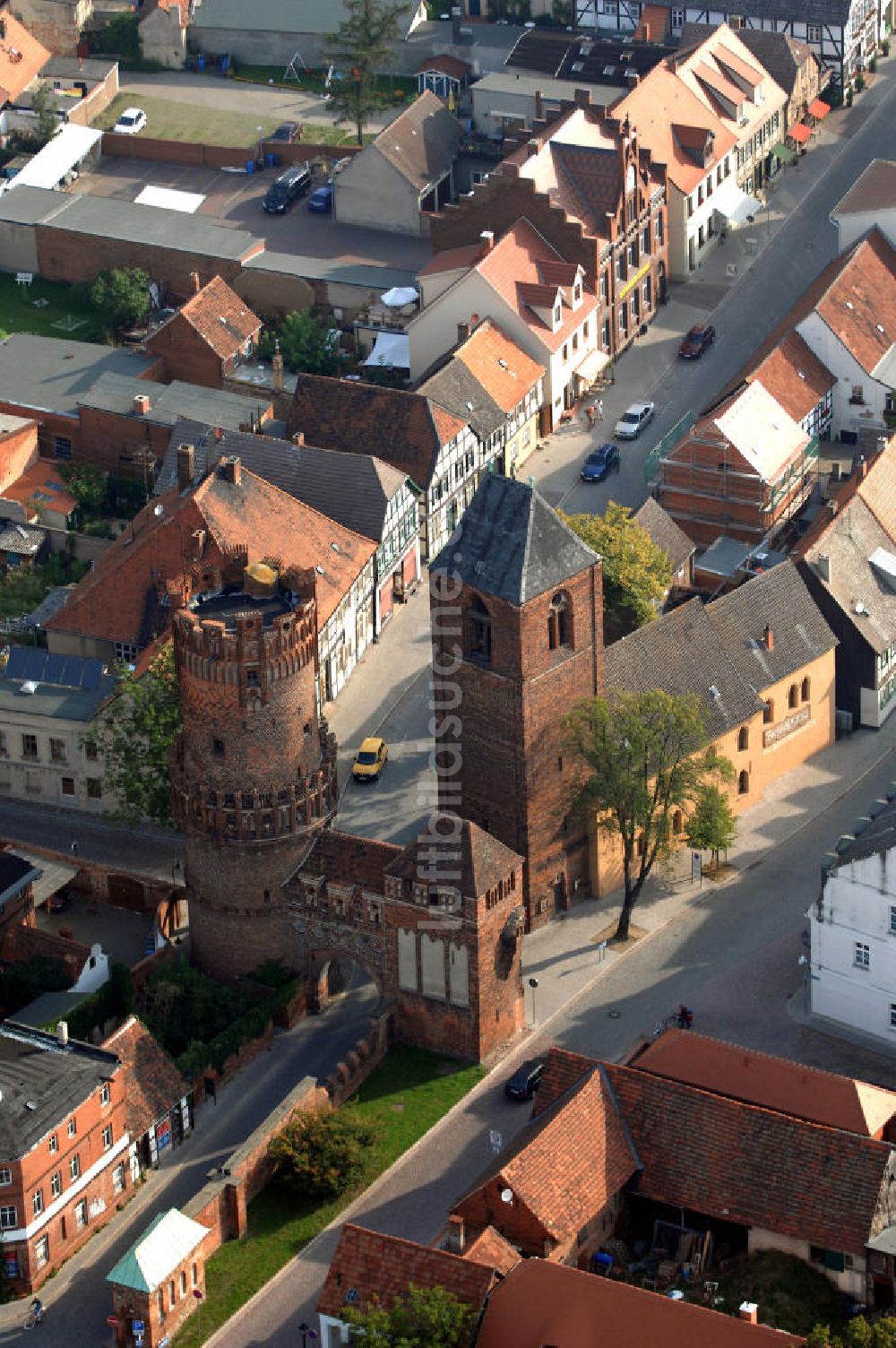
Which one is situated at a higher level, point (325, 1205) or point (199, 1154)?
point (199, 1154)

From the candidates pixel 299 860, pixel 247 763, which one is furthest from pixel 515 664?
pixel 299 860

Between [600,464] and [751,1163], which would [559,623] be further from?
[600,464]

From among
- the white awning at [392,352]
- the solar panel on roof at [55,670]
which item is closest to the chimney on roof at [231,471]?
the solar panel on roof at [55,670]

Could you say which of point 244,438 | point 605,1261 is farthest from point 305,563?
point 605,1261

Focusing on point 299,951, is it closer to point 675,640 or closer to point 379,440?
point 675,640

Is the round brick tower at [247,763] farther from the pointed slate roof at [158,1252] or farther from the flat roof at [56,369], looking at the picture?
the flat roof at [56,369]

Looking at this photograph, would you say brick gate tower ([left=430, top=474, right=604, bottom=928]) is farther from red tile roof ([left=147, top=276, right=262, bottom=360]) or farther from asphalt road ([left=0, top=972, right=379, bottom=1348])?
red tile roof ([left=147, top=276, right=262, bottom=360])

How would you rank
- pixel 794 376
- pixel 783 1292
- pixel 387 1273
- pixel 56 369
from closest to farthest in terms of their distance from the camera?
pixel 387 1273 < pixel 783 1292 < pixel 794 376 < pixel 56 369
